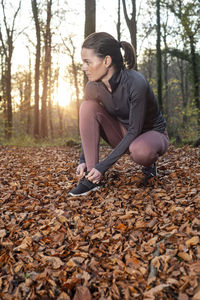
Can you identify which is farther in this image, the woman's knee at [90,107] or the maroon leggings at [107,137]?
the woman's knee at [90,107]

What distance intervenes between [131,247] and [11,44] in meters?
16.9

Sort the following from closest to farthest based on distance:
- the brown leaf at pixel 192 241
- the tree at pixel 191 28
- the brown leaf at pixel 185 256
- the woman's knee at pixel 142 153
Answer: the brown leaf at pixel 185 256, the brown leaf at pixel 192 241, the woman's knee at pixel 142 153, the tree at pixel 191 28

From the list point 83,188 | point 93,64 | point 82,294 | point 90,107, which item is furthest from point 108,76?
point 82,294

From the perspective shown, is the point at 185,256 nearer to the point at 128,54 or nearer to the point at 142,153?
the point at 142,153

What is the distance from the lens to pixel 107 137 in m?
3.07

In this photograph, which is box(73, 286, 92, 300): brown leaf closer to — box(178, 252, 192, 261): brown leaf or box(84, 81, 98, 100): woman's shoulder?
box(178, 252, 192, 261): brown leaf

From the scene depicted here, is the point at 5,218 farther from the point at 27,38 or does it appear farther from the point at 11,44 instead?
the point at 27,38

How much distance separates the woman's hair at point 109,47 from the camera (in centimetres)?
244

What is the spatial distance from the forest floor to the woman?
358 mm

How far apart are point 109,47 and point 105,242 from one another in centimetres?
191

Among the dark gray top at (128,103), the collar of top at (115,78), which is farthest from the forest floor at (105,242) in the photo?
the collar of top at (115,78)

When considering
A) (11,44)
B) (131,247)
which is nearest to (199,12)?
(11,44)

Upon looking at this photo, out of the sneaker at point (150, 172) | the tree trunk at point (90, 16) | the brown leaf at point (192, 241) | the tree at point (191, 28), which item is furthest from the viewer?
the tree at point (191, 28)

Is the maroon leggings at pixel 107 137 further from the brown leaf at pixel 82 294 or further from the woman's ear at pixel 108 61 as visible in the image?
the brown leaf at pixel 82 294
